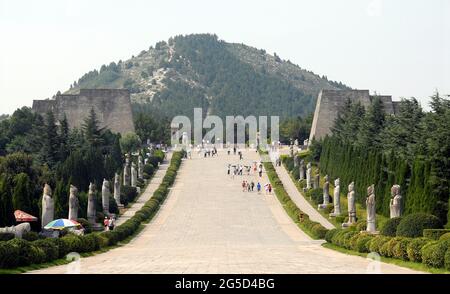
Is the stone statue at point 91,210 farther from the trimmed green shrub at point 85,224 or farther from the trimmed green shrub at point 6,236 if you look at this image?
the trimmed green shrub at point 6,236

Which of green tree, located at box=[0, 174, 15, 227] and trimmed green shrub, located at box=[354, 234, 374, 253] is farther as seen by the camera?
green tree, located at box=[0, 174, 15, 227]

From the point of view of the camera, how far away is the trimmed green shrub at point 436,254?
67.2 feet

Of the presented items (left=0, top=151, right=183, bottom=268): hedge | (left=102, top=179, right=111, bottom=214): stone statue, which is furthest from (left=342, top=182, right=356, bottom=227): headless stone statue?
(left=102, top=179, right=111, bottom=214): stone statue

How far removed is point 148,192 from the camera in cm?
5731

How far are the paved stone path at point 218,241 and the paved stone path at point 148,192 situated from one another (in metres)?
1.43

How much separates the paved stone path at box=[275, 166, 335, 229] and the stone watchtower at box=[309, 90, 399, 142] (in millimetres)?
20273

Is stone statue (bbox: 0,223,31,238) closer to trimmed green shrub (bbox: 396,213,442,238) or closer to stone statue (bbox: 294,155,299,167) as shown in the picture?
trimmed green shrub (bbox: 396,213,442,238)

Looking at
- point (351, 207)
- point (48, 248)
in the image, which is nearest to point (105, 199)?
point (351, 207)

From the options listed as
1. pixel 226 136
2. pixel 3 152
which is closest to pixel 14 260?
pixel 3 152

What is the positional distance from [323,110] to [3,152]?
36.1 meters

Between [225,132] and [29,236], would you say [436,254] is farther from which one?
[225,132]

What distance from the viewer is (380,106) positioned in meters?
60.2

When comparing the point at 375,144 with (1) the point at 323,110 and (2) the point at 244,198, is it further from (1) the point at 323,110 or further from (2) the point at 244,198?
(1) the point at 323,110

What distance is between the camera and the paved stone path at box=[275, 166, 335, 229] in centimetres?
4325
